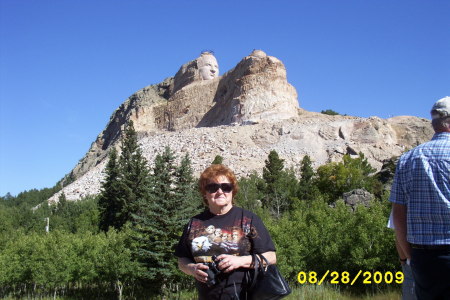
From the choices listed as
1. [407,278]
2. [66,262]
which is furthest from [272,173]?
[407,278]

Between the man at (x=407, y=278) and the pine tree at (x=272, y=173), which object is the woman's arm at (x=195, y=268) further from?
the pine tree at (x=272, y=173)

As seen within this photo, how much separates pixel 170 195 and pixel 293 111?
76.5 m

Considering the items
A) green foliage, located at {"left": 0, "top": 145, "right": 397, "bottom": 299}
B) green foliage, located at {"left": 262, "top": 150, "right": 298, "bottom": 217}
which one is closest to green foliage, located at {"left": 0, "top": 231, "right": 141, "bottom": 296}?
green foliage, located at {"left": 0, "top": 145, "right": 397, "bottom": 299}

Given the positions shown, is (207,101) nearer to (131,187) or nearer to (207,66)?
(207,66)

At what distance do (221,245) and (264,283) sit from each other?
489 mm

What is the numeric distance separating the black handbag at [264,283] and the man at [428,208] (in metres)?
1.08

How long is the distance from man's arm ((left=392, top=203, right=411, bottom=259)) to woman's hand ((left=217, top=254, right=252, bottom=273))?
4.28 ft

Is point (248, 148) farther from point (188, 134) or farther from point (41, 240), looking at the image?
point (41, 240)

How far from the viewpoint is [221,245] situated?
3961 mm

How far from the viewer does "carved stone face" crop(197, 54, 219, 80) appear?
12596 centimetres

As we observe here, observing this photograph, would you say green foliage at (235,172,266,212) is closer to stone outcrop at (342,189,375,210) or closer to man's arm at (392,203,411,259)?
stone outcrop at (342,189,375,210)

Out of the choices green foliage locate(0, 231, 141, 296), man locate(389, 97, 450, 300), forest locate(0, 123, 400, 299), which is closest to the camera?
man locate(389, 97, 450, 300)

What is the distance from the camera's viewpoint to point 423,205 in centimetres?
359

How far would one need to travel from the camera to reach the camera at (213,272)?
389 centimetres
